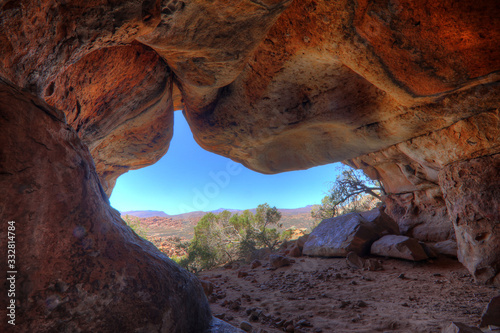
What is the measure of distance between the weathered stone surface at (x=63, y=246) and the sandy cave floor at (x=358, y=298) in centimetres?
200

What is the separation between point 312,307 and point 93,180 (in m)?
4.30

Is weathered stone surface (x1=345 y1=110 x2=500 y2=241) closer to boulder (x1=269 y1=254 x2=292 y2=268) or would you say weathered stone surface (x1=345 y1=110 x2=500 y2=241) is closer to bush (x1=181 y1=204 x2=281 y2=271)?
boulder (x1=269 y1=254 x2=292 y2=268)

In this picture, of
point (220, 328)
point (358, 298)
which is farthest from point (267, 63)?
point (358, 298)

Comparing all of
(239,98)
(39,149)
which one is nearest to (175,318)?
(39,149)

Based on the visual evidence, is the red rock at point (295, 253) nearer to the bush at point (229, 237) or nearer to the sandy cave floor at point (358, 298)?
the sandy cave floor at point (358, 298)

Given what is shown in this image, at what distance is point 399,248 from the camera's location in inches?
256

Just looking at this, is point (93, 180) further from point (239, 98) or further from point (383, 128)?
point (383, 128)

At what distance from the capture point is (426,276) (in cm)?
537

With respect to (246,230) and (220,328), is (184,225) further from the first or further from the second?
(220,328)

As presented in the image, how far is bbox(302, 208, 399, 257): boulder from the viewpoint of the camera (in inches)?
294

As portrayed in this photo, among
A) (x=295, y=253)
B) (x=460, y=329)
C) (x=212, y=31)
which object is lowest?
(x=295, y=253)

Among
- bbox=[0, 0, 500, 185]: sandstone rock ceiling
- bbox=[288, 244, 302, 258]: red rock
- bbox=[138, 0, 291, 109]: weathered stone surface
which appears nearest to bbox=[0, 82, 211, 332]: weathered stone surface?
bbox=[0, 0, 500, 185]: sandstone rock ceiling

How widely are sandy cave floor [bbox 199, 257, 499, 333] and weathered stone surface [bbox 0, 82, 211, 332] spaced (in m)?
2.00

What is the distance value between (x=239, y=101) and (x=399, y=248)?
639cm
